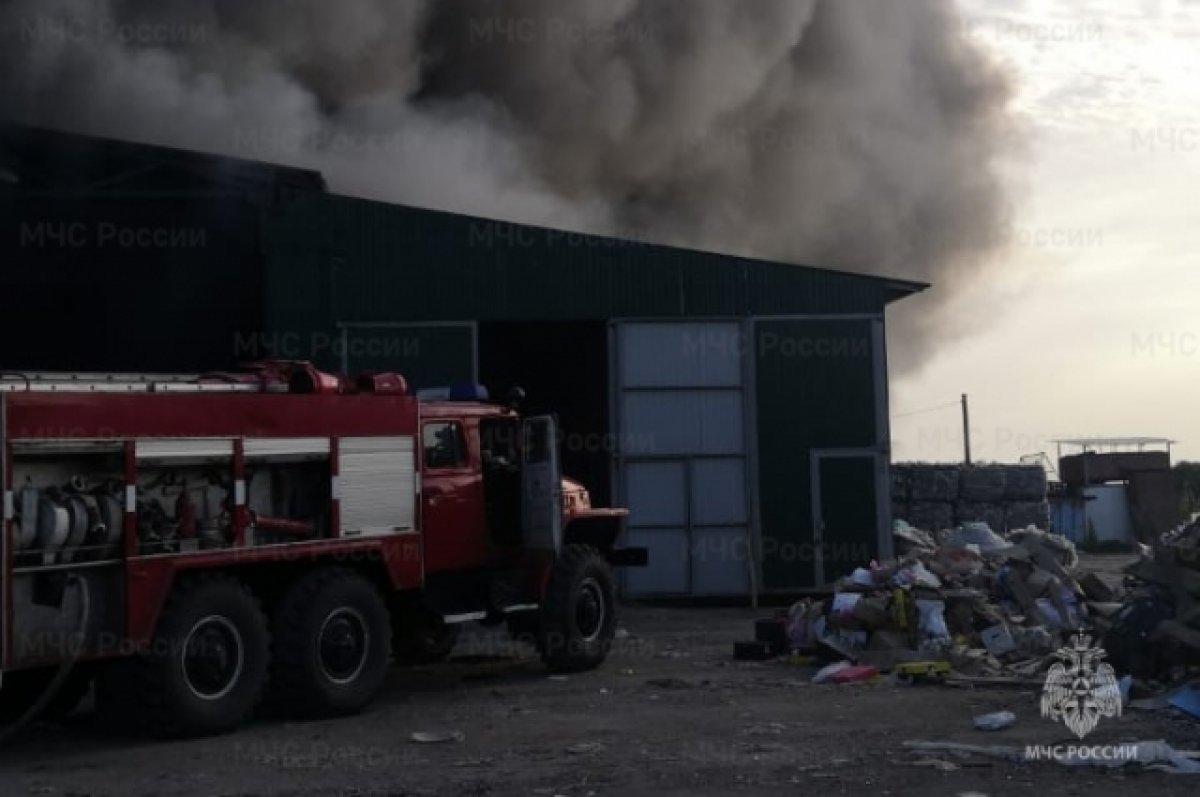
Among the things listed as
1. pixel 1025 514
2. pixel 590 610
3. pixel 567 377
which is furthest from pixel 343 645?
pixel 1025 514

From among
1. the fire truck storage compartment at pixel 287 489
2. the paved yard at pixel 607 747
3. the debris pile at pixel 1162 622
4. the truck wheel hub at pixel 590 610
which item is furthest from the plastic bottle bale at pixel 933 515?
the fire truck storage compartment at pixel 287 489

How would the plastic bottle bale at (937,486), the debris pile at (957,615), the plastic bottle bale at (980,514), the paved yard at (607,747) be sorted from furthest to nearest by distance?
the plastic bottle bale at (937,486) → the plastic bottle bale at (980,514) → the debris pile at (957,615) → the paved yard at (607,747)

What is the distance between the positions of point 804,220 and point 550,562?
18.0 meters

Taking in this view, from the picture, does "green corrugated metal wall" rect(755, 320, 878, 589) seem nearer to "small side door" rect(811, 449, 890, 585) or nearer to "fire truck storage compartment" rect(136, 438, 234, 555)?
"small side door" rect(811, 449, 890, 585)

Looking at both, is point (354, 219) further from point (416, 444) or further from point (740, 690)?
point (740, 690)

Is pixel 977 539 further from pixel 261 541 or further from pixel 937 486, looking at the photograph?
pixel 937 486

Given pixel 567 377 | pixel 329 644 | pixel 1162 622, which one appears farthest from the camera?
pixel 567 377

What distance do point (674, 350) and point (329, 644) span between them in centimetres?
975

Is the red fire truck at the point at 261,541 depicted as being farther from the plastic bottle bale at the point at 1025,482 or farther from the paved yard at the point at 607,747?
the plastic bottle bale at the point at 1025,482

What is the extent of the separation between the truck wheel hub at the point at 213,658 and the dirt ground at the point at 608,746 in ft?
1.19

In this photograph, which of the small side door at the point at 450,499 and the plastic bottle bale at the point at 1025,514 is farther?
the plastic bottle bale at the point at 1025,514

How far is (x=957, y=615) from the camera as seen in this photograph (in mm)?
13133

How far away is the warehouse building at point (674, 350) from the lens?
1886 centimetres

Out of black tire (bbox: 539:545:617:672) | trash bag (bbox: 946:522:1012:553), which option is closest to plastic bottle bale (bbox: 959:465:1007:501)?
trash bag (bbox: 946:522:1012:553)
